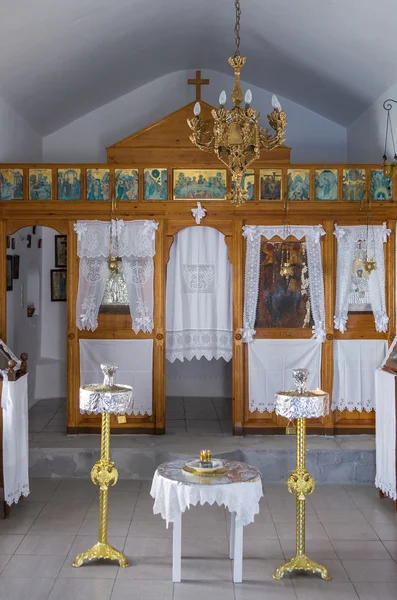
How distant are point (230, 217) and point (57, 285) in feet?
10.1

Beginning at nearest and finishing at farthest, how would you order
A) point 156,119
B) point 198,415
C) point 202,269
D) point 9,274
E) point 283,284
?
point 283,284, point 202,269, point 9,274, point 198,415, point 156,119

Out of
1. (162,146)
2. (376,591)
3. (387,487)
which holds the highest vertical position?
(162,146)

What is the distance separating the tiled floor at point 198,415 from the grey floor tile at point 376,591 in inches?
123

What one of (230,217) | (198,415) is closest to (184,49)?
(230,217)

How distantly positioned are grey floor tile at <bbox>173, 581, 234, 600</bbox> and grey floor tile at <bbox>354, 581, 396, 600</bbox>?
762 mm

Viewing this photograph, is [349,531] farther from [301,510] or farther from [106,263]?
[106,263]

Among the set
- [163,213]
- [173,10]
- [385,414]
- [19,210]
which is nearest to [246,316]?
[163,213]

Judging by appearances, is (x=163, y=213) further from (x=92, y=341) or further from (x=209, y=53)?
(x=209, y=53)

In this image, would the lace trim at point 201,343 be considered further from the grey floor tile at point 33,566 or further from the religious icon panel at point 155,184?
the grey floor tile at point 33,566

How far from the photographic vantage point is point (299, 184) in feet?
23.3

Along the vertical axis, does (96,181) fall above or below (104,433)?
above

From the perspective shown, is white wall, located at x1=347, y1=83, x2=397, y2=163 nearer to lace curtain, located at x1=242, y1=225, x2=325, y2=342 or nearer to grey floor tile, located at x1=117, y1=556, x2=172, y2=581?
lace curtain, located at x1=242, y1=225, x2=325, y2=342

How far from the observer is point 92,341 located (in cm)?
720

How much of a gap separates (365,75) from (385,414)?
10.8 ft
